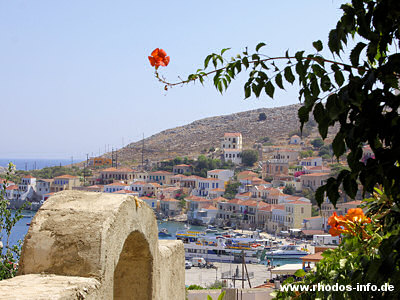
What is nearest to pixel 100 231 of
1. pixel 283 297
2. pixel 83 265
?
pixel 83 265

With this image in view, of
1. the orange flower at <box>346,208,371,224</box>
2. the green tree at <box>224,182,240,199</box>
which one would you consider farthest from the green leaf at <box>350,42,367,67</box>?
the green tree at <box>224,182,240,199</box>

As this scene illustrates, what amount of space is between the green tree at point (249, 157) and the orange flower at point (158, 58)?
70.8 m

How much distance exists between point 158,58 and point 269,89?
538 mm

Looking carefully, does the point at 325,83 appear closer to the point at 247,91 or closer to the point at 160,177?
the point at 247,91

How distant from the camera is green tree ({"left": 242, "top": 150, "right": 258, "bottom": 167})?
7281 cm

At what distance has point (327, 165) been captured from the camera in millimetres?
63344

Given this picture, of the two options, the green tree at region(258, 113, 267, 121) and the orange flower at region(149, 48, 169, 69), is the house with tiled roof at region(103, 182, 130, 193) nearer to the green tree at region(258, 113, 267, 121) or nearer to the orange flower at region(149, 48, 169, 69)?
the green tree at region(258, 113, 267, 121)

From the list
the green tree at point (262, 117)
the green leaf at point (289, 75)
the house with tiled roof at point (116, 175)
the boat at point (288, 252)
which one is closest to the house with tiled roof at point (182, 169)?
the house with tiled roof at point (116, 175)

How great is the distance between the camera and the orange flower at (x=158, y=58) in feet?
6.56

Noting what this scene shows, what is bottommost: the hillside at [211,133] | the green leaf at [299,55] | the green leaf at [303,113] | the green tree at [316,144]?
the green leaf at [303,113]

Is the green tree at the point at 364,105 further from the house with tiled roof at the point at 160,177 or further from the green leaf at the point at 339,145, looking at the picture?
the house with tiled roof at the point at 160,177

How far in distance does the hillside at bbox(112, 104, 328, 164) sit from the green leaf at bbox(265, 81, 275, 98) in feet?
262

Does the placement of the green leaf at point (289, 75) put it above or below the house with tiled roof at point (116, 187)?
above

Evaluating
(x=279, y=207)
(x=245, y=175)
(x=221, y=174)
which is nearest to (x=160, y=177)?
(x=221, y=174)
